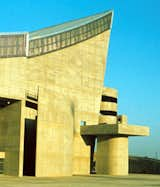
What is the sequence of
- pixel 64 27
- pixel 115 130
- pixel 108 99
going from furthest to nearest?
pixel 108 99
pixel 64 27
pixel 115 130

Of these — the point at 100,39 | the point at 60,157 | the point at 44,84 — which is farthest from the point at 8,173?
the point at 100,39

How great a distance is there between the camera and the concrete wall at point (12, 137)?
151 ft

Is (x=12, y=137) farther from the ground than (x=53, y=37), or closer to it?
closer to it

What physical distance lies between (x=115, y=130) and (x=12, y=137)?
57.5ft

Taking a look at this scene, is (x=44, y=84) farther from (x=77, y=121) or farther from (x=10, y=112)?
(x=10, y=112)

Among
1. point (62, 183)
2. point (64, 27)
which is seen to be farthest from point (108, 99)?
Answer: point (62, 183)

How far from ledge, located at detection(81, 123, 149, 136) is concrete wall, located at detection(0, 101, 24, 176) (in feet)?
56.5

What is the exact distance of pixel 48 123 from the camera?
157 feet

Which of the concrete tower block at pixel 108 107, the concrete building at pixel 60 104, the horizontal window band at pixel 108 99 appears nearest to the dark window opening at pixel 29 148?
the concrete building at pixel 60 104

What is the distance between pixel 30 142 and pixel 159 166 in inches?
1768

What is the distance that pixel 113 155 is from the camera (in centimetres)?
6103

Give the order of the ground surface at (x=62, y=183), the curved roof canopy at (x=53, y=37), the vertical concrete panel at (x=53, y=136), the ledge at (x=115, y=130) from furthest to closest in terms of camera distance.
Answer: the ledge at (x=115, y=130)
the curved roof canopy at (x=53, y=37)
the vertical concrete panel at (x=53, y=136)
the ground surface at (x=62, y=183)

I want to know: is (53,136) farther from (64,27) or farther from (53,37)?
(64,27)

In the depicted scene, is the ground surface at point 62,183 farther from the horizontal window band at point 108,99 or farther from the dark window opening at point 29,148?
the horizontal window band at point 108,99
